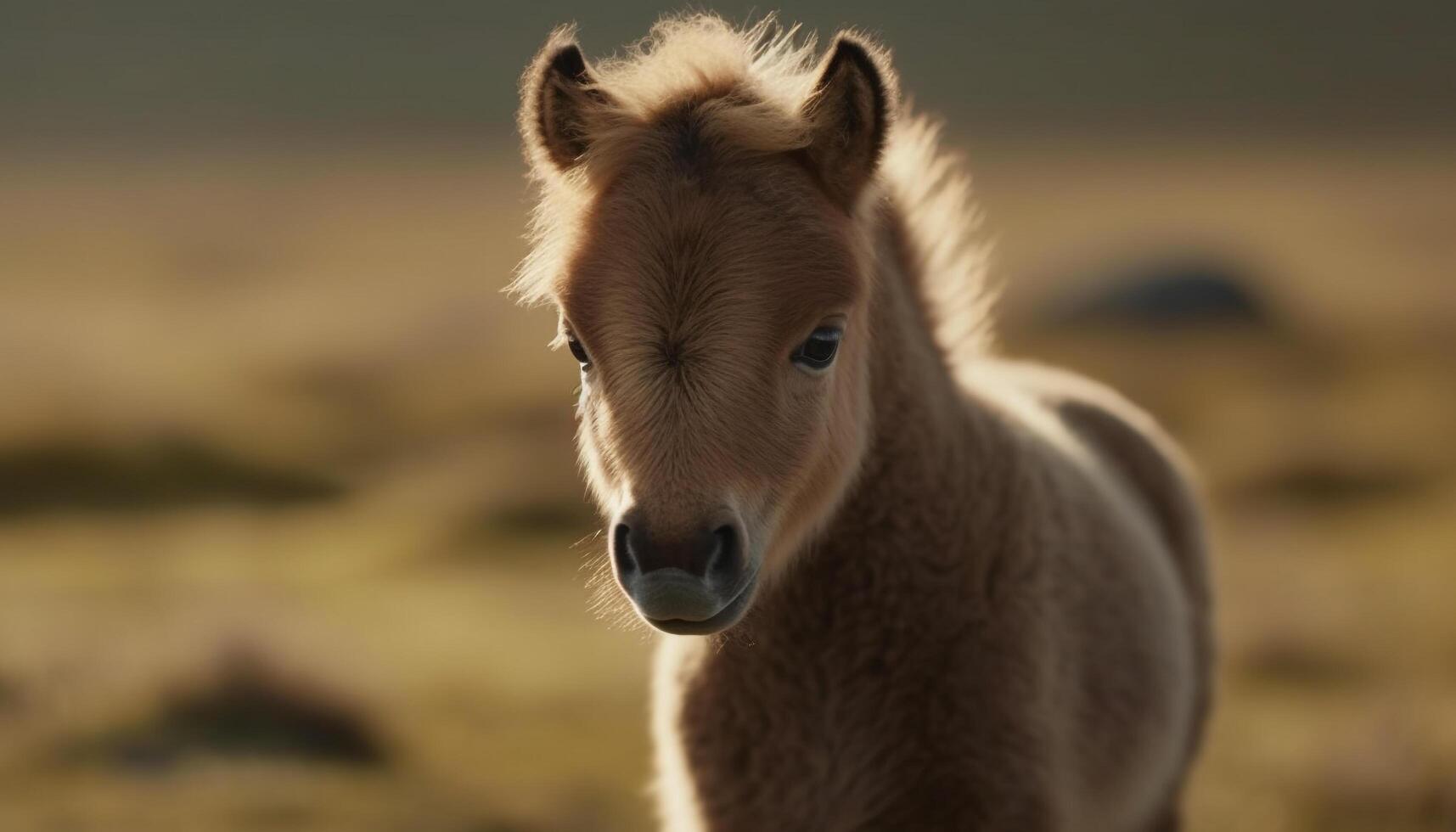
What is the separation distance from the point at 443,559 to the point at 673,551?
11.9 metres

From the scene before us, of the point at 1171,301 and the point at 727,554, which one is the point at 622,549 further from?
the point at 1171,301

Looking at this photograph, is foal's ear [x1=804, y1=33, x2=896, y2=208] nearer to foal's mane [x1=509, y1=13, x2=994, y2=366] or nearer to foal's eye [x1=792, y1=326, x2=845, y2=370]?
foal's mane [x1=509, y1=13, x2=994, y2=366]

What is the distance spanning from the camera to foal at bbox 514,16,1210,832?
3.55 m

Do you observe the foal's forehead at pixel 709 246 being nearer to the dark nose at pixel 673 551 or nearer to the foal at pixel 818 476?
the foal at pixel 818 476

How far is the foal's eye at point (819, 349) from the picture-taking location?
3.73 metres

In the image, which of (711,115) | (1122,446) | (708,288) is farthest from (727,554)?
(1122,446)

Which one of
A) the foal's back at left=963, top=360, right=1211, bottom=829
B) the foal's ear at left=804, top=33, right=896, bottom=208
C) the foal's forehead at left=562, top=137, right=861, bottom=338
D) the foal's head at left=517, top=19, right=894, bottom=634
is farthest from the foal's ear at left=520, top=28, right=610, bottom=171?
the foal's back at left=963, top=360, right=1211, bottom=829

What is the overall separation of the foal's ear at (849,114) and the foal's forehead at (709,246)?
9cm

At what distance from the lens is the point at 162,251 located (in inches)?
1969

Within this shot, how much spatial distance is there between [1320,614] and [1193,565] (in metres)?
6.83

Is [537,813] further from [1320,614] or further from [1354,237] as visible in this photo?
[1354,237]

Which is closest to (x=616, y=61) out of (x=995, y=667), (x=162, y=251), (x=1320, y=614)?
(x=995, y=667)

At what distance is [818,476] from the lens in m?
3.91

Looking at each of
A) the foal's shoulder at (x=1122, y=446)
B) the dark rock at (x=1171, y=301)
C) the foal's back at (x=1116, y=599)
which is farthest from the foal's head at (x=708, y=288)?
the dark rock at (x=1171, y=301)
